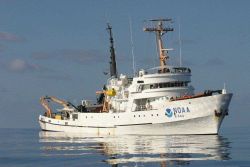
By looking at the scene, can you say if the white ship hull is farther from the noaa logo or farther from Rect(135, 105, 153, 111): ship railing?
Rect(135, 105, 153, 111): ship railing

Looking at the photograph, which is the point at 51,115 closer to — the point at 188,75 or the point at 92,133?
the point at 92,133

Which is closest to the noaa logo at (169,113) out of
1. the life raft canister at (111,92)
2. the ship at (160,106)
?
the ship at (160,106)

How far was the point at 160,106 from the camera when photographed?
59719 millimetres

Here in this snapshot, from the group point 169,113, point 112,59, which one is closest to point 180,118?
point 169,113

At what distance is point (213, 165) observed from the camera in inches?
1126

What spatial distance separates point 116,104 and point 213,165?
4128 centimetres

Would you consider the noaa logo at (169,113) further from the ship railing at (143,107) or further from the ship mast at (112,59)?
the ship mast at (112,59)

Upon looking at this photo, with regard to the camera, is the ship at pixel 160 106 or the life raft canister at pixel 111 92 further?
the life raft canister at pixel 111 92

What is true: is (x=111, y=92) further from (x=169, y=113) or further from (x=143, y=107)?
(x=169, y=113)

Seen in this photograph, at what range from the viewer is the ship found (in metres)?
58.1

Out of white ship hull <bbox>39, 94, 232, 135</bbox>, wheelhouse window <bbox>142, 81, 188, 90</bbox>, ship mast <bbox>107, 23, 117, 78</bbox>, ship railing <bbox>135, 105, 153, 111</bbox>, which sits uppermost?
ship mast <bbox>107, 23, 117, 78</bbox>

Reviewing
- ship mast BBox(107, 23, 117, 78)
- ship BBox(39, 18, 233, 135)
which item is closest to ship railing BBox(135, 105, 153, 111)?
ship BBox(39, 18, 233, 135)

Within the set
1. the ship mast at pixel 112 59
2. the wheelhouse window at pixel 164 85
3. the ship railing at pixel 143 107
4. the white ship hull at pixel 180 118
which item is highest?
the ship mast at pixel 112 59

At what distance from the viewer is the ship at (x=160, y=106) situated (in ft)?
190
